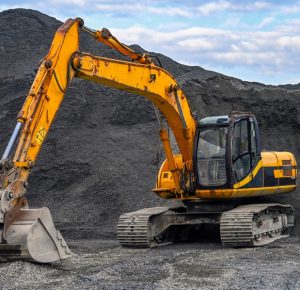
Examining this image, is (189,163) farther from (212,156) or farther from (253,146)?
(253,146)

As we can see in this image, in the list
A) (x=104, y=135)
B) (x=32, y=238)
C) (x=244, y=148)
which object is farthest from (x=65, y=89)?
(x=104, y=135)

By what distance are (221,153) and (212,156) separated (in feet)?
0.55

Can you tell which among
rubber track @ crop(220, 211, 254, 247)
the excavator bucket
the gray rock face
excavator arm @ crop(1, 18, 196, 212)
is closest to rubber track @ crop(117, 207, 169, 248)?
excavator arm @ crop(1, 18, 196, 212)

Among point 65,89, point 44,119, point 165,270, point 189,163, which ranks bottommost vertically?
point 165,270

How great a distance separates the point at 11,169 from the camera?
864 centimetres

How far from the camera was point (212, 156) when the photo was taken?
12.1m

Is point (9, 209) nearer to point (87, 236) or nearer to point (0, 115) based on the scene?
point (87, 236)

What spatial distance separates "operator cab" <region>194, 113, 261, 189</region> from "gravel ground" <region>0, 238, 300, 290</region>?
1.19 m

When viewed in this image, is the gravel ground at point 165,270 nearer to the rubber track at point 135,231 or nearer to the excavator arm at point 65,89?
the rubber track at point 135,231

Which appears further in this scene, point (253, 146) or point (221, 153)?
point (253, 146)

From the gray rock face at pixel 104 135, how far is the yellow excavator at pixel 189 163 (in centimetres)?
156

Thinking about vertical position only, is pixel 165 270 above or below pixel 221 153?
below

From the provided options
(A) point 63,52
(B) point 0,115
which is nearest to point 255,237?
(A) point 63,52

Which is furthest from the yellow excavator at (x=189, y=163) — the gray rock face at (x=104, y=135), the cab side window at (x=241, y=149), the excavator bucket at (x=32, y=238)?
the gray rock face at (x=104, y=135)
